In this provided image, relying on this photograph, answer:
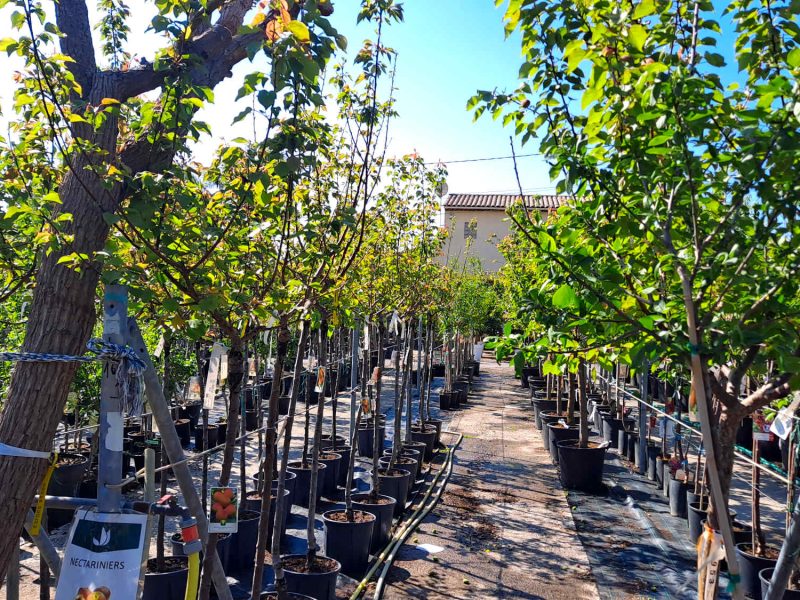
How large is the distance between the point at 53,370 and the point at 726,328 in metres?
2.80

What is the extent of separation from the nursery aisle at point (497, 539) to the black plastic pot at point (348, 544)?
34 centimetres

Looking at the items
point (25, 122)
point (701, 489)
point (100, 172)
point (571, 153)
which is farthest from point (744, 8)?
point (701, 489)

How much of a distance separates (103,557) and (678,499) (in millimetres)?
6970

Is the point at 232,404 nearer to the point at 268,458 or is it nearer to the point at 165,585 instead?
the point at 268,458

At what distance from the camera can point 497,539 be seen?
6496mm

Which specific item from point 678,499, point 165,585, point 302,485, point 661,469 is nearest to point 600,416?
point 661,469

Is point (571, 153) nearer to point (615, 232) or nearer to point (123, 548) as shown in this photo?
point (615, 232)

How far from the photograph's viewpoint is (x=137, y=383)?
216 cm

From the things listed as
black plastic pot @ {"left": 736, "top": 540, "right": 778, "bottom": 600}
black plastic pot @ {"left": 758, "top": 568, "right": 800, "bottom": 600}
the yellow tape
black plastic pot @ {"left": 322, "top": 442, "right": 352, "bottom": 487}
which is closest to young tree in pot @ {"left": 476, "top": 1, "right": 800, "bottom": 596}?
the yellow tape

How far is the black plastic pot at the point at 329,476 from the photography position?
757 centimetres

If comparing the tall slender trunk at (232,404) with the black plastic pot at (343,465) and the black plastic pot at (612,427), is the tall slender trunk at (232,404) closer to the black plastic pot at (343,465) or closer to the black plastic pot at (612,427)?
the black plastic pot at (343,465)

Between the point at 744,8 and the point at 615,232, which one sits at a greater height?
the point at 744,8

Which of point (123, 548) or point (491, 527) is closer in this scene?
point (123, 548)

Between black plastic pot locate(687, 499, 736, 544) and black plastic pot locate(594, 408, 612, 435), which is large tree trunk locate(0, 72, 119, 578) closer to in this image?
black plastic pot locate(687, 499, 736, 544)
